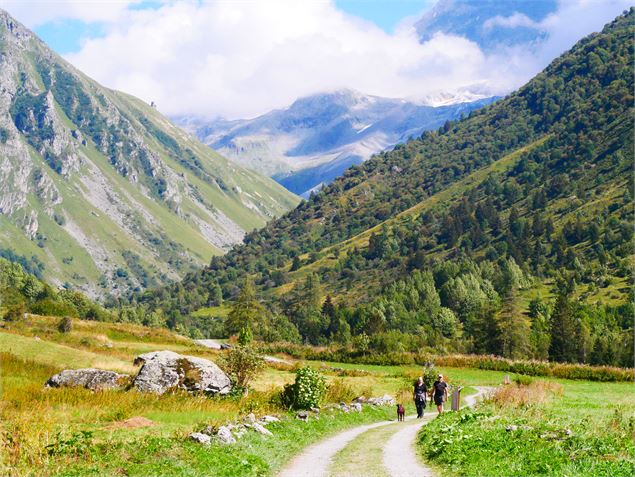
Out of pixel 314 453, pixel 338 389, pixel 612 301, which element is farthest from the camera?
pixel 612 301

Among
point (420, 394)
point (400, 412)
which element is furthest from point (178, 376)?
point (420, 394)

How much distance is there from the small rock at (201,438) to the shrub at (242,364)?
16690 millimetres

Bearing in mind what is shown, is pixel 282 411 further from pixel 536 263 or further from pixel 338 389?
pixel 536 263

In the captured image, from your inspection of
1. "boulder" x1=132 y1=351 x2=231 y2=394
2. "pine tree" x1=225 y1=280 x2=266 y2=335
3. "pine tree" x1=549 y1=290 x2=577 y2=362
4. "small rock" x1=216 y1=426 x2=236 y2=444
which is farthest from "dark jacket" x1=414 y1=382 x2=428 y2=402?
"pine tree" x1=225 y1=280 x2=266 y2=335

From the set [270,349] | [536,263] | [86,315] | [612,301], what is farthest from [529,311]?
[86,315]

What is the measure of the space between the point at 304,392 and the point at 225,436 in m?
11.6

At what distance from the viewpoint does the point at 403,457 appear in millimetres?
21156

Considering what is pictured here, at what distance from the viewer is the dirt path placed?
18.9 meters

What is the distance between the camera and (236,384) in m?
38.2

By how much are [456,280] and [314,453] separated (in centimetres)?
16076

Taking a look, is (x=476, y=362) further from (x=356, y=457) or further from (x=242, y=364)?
(x=356, y=457)

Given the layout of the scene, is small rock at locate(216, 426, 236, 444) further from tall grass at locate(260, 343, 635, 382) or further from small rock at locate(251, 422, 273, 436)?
tall grass at locate(260, 343, 635, 382)

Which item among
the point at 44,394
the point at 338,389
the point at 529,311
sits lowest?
the point at 529,311

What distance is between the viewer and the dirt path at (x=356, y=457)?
1892 centimetres
